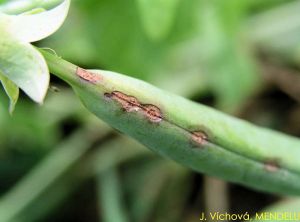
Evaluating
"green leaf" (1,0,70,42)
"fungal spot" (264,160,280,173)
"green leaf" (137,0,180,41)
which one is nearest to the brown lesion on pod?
"green leaf" (1,0,70,42)

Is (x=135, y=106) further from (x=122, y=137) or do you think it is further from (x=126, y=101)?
(x=122, y=137)

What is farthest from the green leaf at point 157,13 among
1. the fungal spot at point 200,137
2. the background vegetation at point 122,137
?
the fungal spot at point 200,137

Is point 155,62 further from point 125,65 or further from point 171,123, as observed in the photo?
point 171,123

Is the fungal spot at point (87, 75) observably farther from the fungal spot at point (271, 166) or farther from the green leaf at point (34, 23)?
the fungal spot at point (271, 166)

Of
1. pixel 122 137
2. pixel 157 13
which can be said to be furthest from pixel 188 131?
pixel 122 137

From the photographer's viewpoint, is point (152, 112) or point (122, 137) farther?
point (122, 137)

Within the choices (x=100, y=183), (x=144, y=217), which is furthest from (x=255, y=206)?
(x=100, y=183)

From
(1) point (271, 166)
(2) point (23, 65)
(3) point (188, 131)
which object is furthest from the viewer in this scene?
(1) point (271, 166)
